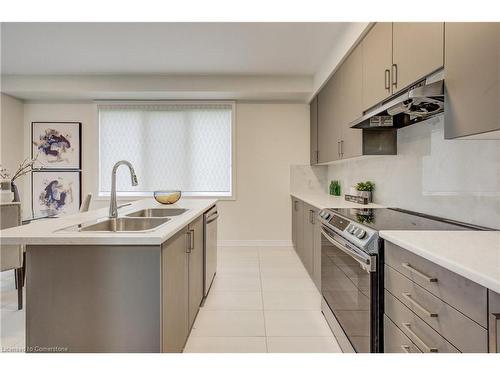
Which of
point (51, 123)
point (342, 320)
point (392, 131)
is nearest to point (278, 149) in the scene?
point (392, 131)

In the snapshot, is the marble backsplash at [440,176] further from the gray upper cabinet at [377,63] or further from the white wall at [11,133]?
the white wall at [11,133]

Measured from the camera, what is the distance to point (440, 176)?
6.23ft

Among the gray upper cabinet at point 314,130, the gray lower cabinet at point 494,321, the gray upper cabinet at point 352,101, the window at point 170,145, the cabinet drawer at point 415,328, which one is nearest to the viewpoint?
the gray lower cabinet at point 494,321

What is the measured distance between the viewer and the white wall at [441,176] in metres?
1.48

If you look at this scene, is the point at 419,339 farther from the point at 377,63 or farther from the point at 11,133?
the point at 11,133

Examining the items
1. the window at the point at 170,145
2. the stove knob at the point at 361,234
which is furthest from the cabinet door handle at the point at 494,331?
the window at the point at 170,145

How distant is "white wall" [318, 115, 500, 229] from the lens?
148cm

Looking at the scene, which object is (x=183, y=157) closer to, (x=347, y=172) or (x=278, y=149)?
(x=278, y=149)

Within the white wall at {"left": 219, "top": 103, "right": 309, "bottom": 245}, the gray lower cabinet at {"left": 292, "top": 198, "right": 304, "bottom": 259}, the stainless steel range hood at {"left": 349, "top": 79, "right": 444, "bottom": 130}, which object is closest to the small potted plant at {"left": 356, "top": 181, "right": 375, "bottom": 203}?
the stainless steel range hood at {"left": 349, "top": 79, "right": 444, "bottom": 130}

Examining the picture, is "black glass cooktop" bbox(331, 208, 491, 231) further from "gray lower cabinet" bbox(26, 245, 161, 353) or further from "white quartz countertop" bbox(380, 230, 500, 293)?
"gray lower cabinet" bbox(26, 245, 161, 353)

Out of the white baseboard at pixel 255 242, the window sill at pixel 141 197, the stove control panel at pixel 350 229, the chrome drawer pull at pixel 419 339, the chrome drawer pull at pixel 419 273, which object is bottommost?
the white baseboard at pixel 255 242

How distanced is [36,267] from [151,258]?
0.49 metres

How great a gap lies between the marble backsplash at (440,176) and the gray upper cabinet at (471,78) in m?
0.43

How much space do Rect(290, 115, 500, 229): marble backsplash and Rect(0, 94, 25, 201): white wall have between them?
203 inches
